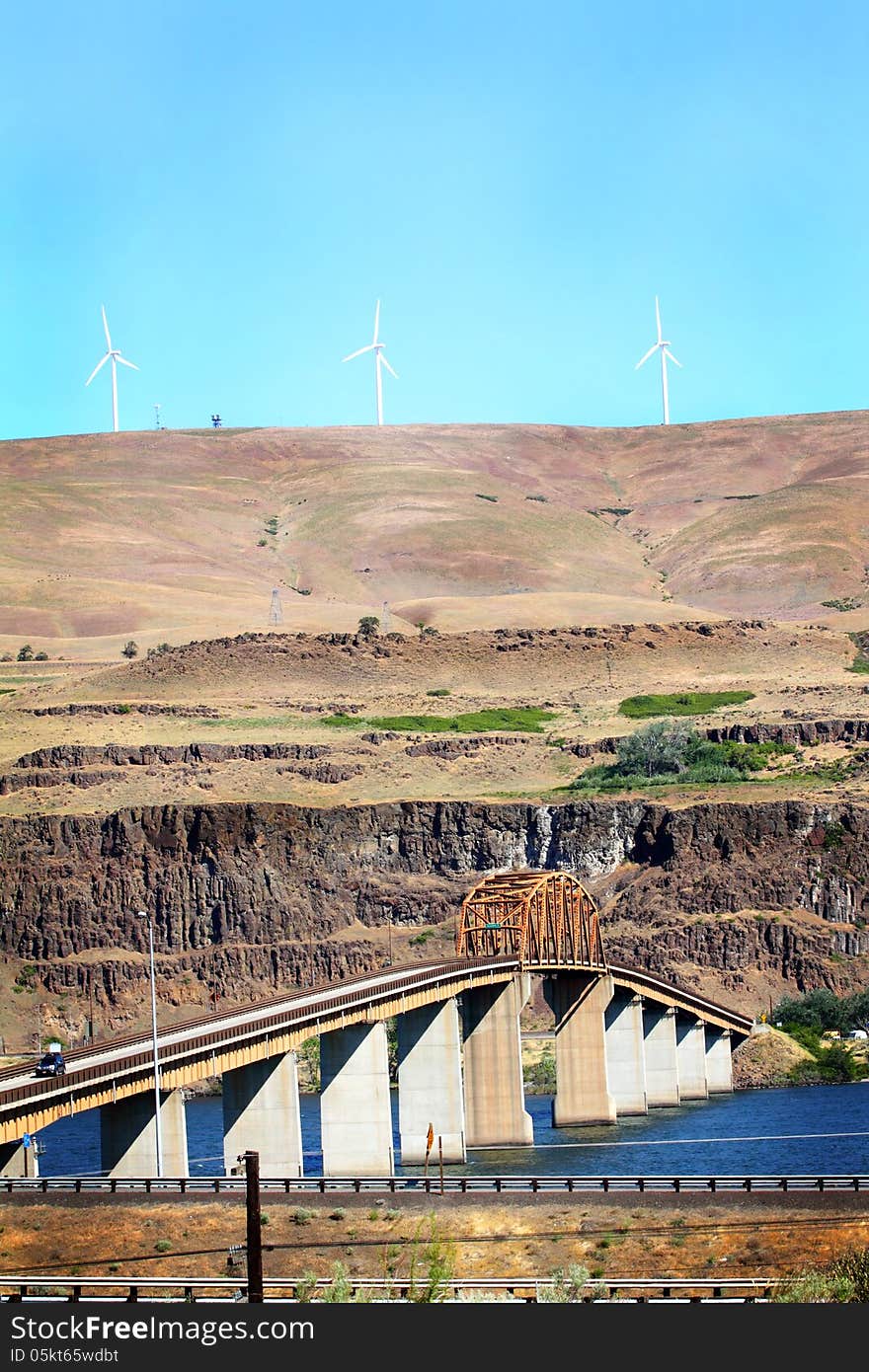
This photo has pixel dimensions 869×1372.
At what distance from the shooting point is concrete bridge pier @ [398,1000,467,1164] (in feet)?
379

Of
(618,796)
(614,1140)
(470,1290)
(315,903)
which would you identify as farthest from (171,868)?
(470,1290)

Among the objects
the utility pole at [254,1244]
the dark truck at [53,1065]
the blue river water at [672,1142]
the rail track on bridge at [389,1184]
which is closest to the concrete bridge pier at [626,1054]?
the blue river water at [672,1142]

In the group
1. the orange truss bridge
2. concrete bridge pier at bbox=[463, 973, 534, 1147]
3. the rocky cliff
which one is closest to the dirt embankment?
concrete bridge pier at bbox=[463, 973, 534, 1147]

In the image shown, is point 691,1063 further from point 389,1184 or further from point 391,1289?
point 391,1289

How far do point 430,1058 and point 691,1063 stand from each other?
31309 mm

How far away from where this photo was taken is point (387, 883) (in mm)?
183875

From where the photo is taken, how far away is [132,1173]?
8725cm

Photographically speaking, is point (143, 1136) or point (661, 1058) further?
point (661, 1058)

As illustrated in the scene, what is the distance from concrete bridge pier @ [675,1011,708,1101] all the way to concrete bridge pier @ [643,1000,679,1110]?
864 millimetres

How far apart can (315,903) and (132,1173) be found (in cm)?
9303

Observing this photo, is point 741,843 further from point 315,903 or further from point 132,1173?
point 132,1173

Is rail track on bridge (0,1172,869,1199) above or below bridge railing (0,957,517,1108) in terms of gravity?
below

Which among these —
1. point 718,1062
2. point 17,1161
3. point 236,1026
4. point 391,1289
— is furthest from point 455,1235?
point 718,1062

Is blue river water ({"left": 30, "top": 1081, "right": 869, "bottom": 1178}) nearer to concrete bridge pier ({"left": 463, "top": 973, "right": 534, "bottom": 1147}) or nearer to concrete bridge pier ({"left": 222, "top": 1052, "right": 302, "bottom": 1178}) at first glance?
concrete bridge pier ({"left": 463, "top": 973, "right": 534, "bottom": 1147})
